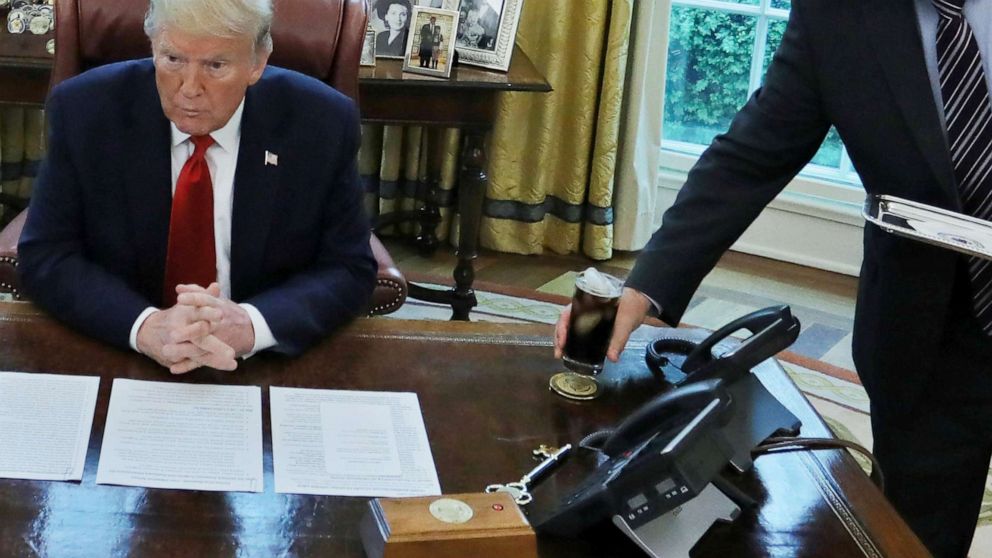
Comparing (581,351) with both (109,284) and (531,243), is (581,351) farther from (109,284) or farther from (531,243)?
(531,243)

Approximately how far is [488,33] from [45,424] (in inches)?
79.5

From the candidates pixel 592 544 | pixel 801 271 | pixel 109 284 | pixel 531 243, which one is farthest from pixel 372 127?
pixel 592 544

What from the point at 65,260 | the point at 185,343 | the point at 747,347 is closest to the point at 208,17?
the point at 65,260

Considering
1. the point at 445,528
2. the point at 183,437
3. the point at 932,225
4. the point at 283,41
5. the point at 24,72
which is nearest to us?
the point at 445,528

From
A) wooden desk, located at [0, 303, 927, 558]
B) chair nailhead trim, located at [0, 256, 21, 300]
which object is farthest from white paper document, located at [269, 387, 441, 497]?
chair nailhead trim, located at [0, 256, 21, 300]

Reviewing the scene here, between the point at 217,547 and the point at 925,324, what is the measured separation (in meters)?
0.99

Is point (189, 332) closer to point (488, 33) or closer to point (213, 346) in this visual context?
point (213, 346)

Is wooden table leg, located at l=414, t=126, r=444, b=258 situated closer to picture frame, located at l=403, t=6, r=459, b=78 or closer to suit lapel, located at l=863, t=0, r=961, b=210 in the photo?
picture frame, located at l=403, t=6, r=459, b=78

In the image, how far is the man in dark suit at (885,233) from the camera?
59.9 inches

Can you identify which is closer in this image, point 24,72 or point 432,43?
point 24,72

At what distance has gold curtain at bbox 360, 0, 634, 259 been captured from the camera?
3.77 m

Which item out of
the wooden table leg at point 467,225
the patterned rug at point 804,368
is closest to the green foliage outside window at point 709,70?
the patterned rug at point 804,368

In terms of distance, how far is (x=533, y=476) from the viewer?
1.33 meters

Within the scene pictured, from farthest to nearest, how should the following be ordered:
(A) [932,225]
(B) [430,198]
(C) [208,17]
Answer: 1. (B) [430,198]
2. (C) [208,17]
3. (A) [932,225]
